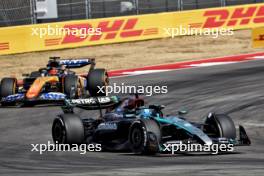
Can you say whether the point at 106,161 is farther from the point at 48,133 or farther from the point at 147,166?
the point at 48,133

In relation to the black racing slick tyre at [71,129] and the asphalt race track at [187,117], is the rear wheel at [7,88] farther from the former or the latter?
the black racing slick tyre at [71,129]

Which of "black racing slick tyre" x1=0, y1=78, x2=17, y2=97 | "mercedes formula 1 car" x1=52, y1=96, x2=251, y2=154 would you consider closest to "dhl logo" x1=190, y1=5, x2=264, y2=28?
"black racing slick tyre" x1=0, y1=78, x2=17, y2=97

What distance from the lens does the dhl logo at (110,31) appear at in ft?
104

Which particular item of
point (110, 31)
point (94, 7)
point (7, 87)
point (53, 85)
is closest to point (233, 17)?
point (110, 31)

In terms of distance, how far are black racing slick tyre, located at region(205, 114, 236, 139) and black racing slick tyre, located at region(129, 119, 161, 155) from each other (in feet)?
3.74

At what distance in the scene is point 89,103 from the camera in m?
16.3

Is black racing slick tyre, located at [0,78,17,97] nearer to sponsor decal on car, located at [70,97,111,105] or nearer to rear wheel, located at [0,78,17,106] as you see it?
rear wheel, located at [0,78,17,106]

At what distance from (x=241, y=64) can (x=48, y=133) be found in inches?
454

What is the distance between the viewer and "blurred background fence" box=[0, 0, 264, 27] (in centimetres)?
3178

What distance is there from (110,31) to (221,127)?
18745 millimetres

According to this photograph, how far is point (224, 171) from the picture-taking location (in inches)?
446

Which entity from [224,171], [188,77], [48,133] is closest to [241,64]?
[188,77]

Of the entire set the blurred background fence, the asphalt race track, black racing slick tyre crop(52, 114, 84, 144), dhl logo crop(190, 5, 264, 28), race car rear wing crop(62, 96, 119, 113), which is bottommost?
the asphalt race track

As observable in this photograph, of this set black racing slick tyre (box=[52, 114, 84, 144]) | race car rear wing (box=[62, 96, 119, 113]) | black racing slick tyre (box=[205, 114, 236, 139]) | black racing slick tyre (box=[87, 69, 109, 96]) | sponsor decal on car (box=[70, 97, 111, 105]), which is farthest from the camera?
black racing slick tyre (box=[87, 69, 109, 96])
